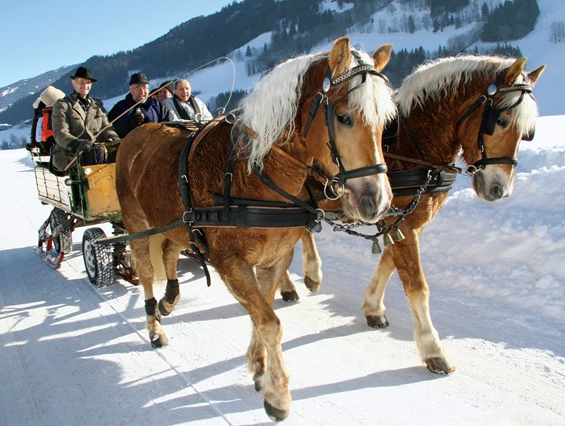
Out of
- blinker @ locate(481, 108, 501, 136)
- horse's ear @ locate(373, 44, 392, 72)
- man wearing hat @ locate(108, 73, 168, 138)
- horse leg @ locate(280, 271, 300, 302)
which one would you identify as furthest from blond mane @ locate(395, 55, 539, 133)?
man wearing hat @ locate(108, 73, 168, 138)

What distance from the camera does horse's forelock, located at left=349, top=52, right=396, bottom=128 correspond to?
2043 millimetres

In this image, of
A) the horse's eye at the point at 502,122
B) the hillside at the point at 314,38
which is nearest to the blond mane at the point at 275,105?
the horse's eye at the point at 502,122

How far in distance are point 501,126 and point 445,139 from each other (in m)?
0.42

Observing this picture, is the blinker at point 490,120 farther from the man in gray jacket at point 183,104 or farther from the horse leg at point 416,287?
the man in gray jacket at point 183,104

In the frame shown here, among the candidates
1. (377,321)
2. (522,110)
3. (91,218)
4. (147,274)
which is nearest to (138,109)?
(91,218)

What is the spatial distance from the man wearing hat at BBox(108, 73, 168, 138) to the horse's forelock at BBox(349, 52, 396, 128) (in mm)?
4004

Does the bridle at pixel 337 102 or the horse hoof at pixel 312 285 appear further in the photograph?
the horse hoof at pixel 312 285

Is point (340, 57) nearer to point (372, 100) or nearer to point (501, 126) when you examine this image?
point (372, 100)

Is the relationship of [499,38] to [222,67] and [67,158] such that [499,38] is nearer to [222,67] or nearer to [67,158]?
[222,67]

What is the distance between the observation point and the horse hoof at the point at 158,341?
3.69 meters

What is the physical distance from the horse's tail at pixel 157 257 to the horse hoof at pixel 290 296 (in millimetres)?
1217

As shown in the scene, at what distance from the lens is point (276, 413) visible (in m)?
2.68

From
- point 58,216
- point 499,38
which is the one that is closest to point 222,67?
point 499,38

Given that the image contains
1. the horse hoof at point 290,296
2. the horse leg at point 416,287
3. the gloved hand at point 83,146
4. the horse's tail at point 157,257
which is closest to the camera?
the horse leg at point 416,287
